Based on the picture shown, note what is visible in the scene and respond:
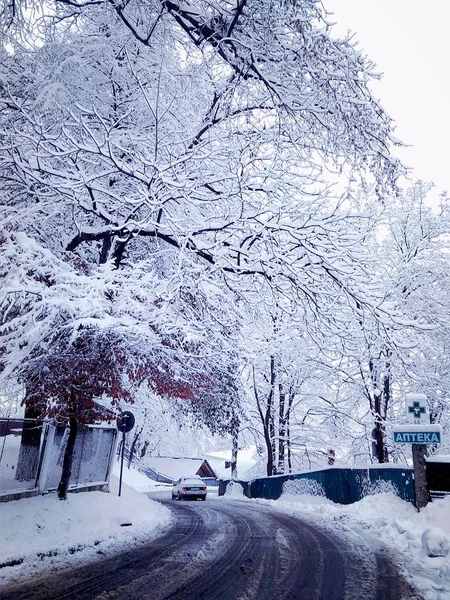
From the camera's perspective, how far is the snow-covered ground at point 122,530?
593 cm

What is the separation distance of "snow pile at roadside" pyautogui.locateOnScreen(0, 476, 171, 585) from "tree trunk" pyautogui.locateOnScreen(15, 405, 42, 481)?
2.19ft

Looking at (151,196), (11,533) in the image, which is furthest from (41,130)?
(11,533)

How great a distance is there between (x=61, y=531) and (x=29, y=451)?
2.42 meters

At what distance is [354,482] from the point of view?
564 inches

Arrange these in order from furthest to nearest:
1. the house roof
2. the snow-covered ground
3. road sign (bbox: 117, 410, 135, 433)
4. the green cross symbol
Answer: the house roof
road sign (bbox: 117, 410, 135, 433)
the green cross symbol
the snow-covered ground

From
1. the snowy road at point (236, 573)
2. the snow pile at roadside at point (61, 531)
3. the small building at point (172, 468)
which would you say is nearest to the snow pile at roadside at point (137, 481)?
the small building at point (172, 468)

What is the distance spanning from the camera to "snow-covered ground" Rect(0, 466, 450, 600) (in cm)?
593

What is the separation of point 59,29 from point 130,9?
3.30 meters

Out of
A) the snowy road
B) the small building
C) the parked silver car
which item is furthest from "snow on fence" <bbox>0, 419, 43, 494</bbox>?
the small building

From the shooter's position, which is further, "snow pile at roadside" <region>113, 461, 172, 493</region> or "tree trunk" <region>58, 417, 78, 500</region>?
"snow pile at roadside" <region>113, 461, 172, 493</region>

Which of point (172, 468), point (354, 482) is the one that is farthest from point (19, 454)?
point (172, 468)

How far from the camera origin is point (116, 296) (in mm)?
7496

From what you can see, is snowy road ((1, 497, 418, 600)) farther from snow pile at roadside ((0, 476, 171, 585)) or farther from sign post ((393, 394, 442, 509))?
sign post ((393, 394, 442, 509))

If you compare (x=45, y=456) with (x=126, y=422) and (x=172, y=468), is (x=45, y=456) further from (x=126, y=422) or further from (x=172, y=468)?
(x=172, y=468)
